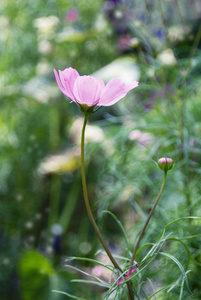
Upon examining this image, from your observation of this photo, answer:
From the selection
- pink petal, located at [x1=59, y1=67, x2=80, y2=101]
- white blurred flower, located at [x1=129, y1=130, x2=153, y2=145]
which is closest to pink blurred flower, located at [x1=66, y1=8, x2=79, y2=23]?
white blurred flower, located at [x1=129, y1=130, x2=153, y2=145]

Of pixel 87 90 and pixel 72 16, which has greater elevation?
pixel 72 16

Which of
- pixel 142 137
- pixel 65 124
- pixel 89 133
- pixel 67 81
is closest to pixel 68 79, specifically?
pixel 67 81

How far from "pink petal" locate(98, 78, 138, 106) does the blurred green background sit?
1.26 feet

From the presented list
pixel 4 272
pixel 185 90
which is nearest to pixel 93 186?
pixel 4 272

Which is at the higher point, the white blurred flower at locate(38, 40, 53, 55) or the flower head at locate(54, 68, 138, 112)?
the white blurred flower at locate(38, 40, 53, 55)

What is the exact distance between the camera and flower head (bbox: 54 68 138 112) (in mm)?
259

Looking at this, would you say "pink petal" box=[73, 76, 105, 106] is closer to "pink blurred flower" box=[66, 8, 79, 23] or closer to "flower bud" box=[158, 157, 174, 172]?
"flower bud" box=[158, 157, 174, 172]

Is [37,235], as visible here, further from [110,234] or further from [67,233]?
[110,234]

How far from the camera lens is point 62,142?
117 centimetres

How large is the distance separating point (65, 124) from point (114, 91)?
962 mm

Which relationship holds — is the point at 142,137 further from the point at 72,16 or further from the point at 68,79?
the point at 72,16

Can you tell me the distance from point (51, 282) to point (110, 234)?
14.5 inches

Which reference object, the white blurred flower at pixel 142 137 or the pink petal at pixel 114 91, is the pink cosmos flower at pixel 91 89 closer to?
the pink petal at pixel 114 91

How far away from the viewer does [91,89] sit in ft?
0.85
